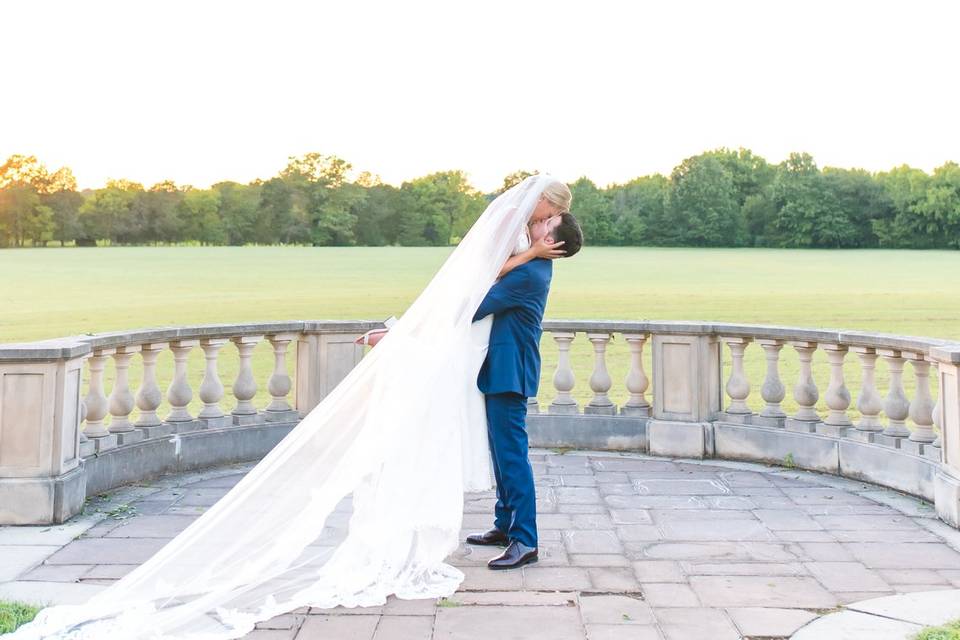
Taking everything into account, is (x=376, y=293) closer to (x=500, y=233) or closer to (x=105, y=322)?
(x=105, y=322)

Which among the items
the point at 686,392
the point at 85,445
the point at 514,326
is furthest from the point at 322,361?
the point at 514,326

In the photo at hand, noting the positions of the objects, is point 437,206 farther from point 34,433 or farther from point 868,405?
point 34,433

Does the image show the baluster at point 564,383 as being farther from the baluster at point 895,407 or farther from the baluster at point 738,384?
the baluster at point 895,407

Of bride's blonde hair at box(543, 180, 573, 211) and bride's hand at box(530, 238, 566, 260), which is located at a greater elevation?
bride's blonde hair at box(543, 180, 573, 211)

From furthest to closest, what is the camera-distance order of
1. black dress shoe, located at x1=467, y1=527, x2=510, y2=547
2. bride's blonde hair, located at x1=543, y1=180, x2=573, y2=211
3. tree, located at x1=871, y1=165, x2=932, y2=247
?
tree, located at x1=871, y1=165, x2=932, y2=247, black dress shoe, located at x1=467, y1=527, x2=510, y2=547, bride's blonde hair, located at x1=543, y1=180, x2=573, y2=211

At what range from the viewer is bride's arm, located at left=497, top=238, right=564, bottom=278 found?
4273 millimetres

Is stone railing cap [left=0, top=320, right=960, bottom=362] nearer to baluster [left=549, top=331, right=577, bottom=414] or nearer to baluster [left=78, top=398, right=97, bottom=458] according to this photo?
baluster [left=549, top=331, right=577, bottom=414]

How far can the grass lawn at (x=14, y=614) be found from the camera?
3.36 meters

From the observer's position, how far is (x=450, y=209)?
44.4 m

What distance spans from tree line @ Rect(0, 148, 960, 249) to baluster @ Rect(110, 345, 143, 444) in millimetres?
30575

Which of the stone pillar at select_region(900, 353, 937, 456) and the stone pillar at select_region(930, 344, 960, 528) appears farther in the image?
the stone pillar at select_region(900, 353, 937, 456)

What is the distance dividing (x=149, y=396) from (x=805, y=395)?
17.7 feet

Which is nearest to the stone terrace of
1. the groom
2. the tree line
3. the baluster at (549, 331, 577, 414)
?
the groom

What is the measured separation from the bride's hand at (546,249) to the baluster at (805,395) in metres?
3.44
